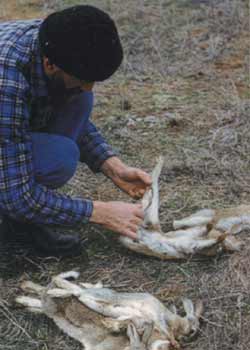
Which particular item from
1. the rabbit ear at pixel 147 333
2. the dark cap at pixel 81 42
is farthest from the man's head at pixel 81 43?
the rabbit ear at pixel 147 333

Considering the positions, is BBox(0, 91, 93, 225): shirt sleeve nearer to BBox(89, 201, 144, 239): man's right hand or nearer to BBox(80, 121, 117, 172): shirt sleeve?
BBox(89, 201, 144, 239): man's right hand

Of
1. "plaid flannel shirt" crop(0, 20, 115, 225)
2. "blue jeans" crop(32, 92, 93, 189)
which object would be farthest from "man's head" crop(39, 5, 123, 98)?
"blue jeans" crop(32, 92, 93, 189)

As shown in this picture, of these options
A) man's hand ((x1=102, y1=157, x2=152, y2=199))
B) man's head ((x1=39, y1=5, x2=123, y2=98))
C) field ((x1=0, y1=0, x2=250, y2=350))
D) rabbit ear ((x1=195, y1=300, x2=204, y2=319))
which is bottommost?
field ((x1=0, y1=0, x2=250, y2=350))

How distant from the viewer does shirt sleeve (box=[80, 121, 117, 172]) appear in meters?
3.00

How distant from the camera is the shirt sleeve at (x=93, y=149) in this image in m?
3.00

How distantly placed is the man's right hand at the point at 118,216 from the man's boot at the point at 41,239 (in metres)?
0.30

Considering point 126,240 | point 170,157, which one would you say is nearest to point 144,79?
point 170,157

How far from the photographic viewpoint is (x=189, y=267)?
2.80 m

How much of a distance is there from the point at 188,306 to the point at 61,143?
820 mm

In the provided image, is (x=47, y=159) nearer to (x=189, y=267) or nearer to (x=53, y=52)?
(x=53, y=52)

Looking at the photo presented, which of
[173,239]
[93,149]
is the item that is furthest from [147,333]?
[93,149]

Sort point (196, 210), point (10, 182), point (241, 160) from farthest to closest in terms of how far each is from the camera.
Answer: point (241, 160) → point (196, 210) → point (10, 182)

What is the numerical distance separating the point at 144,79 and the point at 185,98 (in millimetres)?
475

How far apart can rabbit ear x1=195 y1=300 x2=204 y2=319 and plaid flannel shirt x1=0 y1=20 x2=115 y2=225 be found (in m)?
0.53
